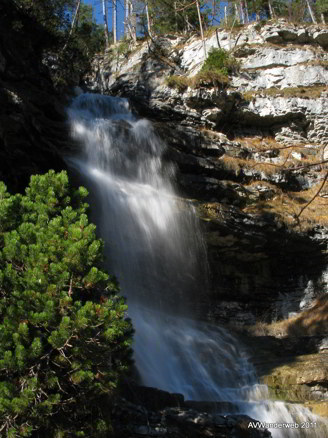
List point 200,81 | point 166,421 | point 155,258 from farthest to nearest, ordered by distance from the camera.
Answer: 1. point 200,81
2. point 155,258
3. point 166,421

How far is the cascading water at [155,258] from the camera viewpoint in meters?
11.4

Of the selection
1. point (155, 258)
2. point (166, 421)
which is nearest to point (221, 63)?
point (155, 258)

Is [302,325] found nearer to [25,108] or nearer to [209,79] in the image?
[209,79]

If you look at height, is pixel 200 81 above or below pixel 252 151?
above

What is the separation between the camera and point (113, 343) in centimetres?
578

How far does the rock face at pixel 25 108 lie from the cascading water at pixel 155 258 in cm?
120

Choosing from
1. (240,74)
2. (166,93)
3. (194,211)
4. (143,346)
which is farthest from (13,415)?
(240,74)

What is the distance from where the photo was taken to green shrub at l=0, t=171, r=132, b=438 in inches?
190

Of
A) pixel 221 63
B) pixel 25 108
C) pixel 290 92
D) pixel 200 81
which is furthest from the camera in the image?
pixel 221 63

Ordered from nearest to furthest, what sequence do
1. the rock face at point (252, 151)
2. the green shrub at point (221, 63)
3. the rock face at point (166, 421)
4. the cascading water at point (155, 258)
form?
the rock face at point (166, 421) → the cascading water at point (155, 258) → the rock face at point (252, 151) → the green shrub at point (221, 63)

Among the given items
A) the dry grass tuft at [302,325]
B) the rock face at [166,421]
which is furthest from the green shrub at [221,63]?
the rock face at [166,421]

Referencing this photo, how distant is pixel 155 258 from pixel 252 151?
480cm

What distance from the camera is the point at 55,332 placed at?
4.88m

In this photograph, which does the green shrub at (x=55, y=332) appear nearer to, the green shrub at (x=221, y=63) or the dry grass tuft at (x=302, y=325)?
the dry grass tuft at (x=302, y=325)
